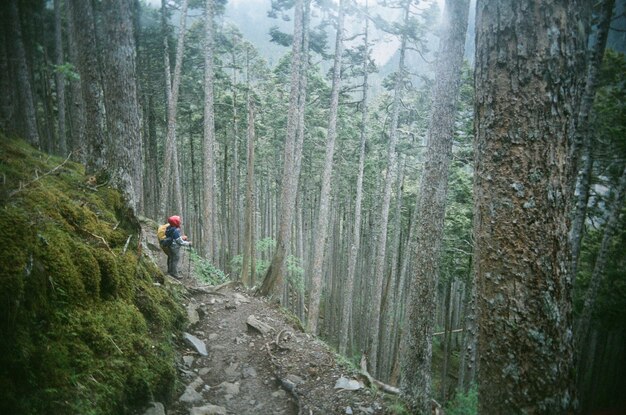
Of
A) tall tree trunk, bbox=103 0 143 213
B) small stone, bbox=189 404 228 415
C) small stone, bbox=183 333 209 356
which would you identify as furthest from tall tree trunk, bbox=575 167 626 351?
tall tree trunk, bbox=103 0 143 213

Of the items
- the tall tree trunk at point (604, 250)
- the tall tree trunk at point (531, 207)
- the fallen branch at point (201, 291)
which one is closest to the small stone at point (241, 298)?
the fallen branch at point (201, 291)

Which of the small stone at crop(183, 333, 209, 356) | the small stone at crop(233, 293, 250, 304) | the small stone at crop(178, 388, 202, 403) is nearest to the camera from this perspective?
the small stone at crop(178, 388, 202, 403)

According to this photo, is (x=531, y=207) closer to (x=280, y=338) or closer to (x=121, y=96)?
(x=280, y=338)

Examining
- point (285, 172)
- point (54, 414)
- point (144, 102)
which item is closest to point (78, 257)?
point (54, 414)

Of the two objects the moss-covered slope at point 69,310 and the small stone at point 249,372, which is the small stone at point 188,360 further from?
the small stone at point 249,372

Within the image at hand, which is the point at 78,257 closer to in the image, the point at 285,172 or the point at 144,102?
the point at 285,172

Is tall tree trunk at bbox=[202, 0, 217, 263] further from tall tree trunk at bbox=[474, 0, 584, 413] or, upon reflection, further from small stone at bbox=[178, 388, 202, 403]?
tall tree trunk at bbox=[474, 0, 584, 413]

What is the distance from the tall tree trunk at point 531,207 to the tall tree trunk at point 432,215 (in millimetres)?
3346

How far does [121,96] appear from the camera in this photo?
6.24 m

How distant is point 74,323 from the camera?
3.05 metres

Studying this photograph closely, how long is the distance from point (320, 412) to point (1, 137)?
723cm

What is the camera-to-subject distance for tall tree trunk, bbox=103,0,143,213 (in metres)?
6.07

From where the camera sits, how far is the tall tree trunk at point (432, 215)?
17.1ft

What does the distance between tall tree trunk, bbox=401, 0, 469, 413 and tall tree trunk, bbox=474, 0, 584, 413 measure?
132 inches
